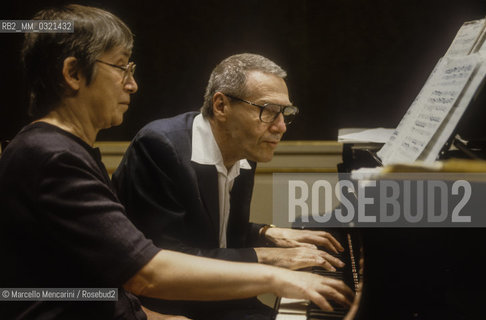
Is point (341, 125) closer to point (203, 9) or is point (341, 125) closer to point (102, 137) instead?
point (203, 9)

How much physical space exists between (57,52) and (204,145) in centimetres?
68

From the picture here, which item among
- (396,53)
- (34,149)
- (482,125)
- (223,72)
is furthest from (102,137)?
(482,125)

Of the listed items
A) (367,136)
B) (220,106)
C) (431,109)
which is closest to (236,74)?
(220,106)

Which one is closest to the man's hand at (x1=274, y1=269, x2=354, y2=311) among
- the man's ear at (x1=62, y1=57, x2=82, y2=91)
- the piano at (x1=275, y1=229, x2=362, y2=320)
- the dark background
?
the piano at (x1=275, y1=229, x2=362, y2=320)

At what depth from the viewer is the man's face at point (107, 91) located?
134 centimetres

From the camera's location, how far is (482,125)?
4.97ft

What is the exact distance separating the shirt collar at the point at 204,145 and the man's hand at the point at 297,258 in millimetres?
394

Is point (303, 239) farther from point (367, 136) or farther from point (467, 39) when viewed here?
point (467, 39)

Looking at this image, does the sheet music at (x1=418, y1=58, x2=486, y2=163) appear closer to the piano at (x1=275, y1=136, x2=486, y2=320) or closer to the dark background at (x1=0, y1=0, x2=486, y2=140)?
the piano at (x1=275, y1=136, x2=486, y2=320)

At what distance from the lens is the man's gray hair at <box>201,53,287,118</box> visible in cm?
191

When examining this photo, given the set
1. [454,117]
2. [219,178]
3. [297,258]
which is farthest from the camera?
[219,178]

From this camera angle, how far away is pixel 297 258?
1.57 metres

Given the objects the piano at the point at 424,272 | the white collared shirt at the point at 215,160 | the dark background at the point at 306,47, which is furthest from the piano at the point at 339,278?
the dark background at the point at 306,47

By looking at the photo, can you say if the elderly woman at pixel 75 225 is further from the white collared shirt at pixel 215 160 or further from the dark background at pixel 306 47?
the dark background at pixel 306 47
